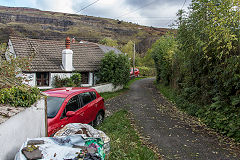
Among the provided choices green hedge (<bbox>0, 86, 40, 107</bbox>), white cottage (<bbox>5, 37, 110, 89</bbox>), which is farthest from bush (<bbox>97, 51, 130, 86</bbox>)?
green hedge (<bbox>0, 86, 40, 107</bbox>)

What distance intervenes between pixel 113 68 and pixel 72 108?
1535 cm

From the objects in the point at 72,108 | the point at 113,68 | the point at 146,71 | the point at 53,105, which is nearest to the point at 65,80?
the point at 113,68

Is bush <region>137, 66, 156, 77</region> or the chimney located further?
bush <region>137, 66, 156, 77</region>

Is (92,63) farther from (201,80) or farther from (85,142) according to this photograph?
(85,142)

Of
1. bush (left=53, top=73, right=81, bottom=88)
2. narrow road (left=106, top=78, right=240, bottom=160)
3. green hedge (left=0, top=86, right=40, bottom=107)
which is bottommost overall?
narrow road (left=106, top=78, right=240, bottom=160)

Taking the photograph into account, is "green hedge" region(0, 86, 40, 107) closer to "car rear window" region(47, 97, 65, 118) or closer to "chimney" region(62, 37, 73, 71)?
"car rear window" region(47, 97, 65, 118)

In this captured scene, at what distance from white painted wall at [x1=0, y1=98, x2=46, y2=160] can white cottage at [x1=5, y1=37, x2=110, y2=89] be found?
13829 millimetres

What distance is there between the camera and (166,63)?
21.9 meters

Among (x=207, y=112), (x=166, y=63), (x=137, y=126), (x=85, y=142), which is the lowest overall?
(x=137, y=126)

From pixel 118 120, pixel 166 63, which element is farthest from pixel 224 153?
pixel 166 63

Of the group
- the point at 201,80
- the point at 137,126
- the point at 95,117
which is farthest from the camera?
the point at 201,80

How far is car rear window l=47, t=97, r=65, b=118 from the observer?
5589 mm

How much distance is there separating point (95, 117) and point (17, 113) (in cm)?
449

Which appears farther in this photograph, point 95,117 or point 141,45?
point 141,45
